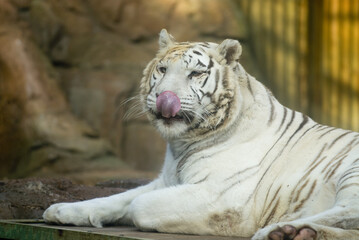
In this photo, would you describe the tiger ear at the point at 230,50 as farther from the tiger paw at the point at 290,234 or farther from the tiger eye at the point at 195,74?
the tiger paw at the point at 290,234

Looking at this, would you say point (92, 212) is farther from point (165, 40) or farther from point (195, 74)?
point (165, 40)

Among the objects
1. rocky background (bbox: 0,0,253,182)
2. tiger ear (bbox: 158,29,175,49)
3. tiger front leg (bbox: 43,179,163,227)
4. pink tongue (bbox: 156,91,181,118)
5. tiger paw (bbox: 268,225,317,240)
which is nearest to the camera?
tiger paw (bbox: 268,225,317,240)

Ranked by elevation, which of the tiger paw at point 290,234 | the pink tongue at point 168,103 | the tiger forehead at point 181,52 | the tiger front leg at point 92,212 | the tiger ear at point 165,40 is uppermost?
the tiger ear at point 165,40

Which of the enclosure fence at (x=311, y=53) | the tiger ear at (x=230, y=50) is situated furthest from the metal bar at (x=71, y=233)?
the enclosure fence at (x=311, y=53)

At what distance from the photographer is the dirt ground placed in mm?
4137

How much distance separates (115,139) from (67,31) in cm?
119

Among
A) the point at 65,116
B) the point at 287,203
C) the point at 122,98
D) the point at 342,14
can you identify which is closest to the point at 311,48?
the point at 342,14

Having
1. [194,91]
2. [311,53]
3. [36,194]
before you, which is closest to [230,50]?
[194,91]

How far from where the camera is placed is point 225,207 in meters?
3.29

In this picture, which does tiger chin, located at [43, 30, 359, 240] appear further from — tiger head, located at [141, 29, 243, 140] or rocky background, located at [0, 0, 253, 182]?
rocky background, located at [0, 0, 253, 182]

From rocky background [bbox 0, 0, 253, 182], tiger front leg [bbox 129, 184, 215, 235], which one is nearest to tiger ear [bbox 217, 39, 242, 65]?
tiger front leg [bbox 129, 184, 215, 235]

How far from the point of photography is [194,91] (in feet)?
11.6

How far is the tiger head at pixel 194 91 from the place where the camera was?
3479 mm

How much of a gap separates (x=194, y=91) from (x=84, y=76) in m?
3.93
